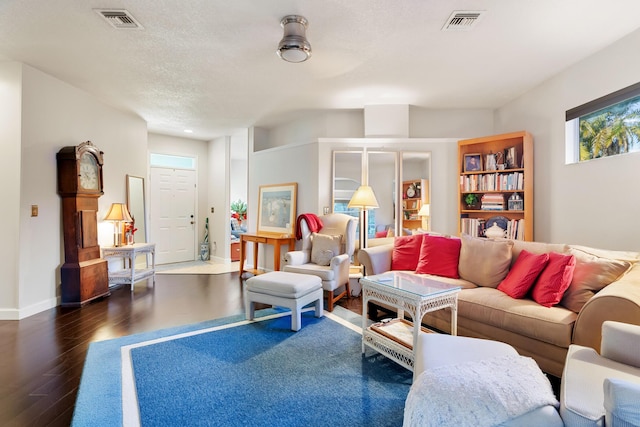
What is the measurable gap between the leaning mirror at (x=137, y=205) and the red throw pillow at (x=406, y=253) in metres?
4.22

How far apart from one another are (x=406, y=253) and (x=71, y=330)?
11.0 ft

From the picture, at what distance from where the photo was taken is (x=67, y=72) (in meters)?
3.42

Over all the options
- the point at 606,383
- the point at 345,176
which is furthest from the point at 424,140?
the point at 606,383

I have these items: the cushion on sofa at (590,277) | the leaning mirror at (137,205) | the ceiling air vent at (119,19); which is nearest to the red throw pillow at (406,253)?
the cushion on sofa at (590,277)

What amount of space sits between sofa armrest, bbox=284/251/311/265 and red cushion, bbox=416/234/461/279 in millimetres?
1443

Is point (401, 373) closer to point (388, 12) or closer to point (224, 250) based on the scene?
point (388, 12)

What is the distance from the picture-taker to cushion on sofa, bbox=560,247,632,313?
2074mm

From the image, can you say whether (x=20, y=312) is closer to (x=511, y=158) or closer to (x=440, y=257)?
(x=440, y=257)

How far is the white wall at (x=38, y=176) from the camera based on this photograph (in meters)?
3.20

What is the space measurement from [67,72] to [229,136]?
3.07m

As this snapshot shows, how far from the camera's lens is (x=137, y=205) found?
5199mm

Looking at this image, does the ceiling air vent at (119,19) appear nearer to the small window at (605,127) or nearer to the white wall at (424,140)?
the white wall at (424,140)

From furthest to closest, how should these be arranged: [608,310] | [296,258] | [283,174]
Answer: [283,174] → [296,258] → [608,310]

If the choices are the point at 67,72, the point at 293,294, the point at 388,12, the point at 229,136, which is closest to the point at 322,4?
the point at 388,12
